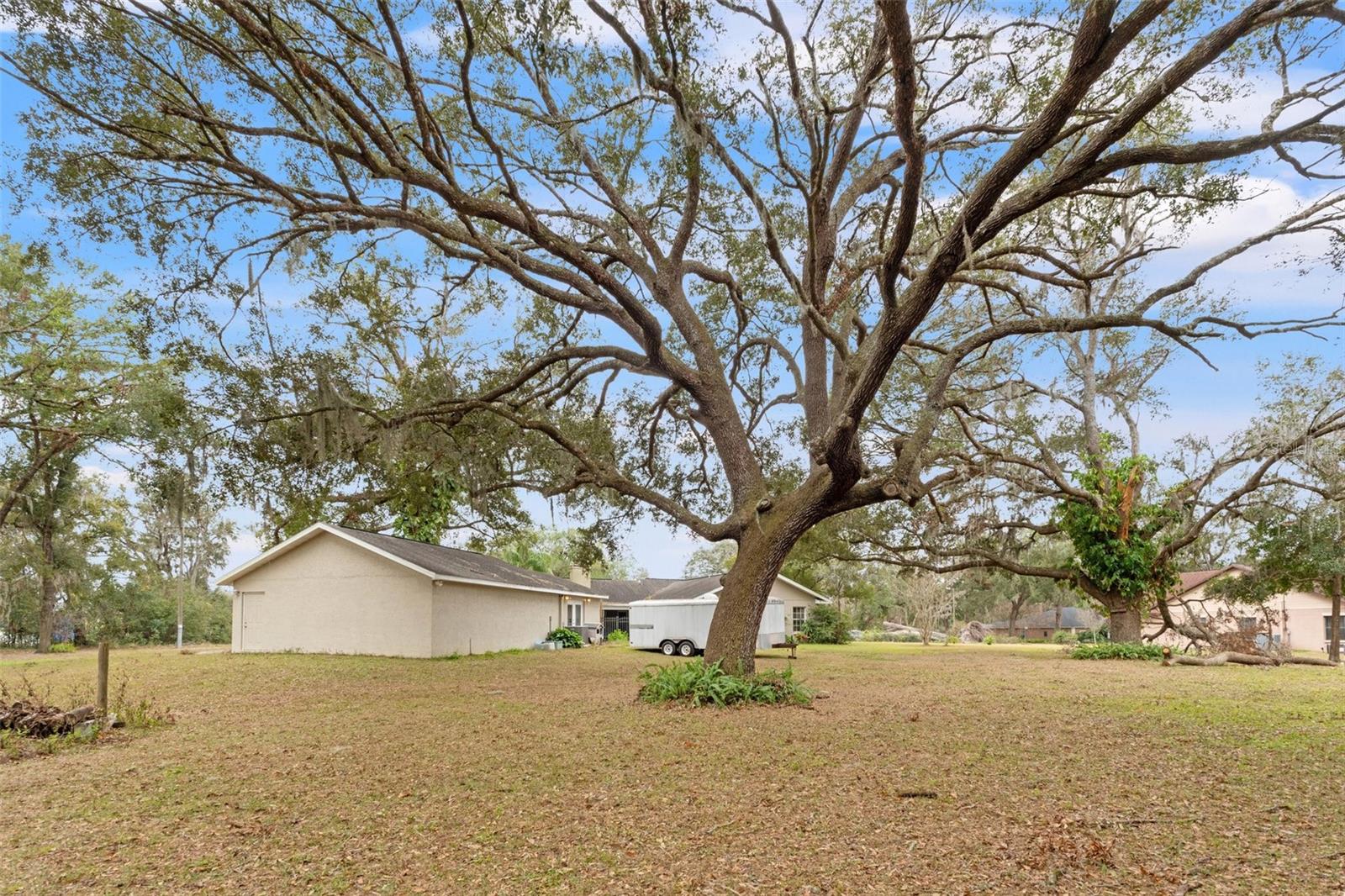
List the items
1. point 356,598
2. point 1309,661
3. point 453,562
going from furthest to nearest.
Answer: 1. point 453,562
2. point 356,598
3. point 1309,661

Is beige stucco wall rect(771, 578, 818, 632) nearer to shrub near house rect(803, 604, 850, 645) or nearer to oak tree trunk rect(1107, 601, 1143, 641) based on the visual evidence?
shrub near house rect(803, 604, 850, 645)

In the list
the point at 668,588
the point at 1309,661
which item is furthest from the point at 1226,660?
the point at 668,588

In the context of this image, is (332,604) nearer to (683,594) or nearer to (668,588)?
(683,594)

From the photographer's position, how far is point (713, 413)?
1119 cm

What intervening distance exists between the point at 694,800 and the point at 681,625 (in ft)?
59.9

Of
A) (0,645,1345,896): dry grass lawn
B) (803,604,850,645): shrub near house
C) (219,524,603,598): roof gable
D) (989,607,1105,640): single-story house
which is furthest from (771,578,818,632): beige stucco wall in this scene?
(989,607,1105,640): single-story house

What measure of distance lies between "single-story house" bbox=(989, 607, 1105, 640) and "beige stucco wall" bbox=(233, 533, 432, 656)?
46.0 m

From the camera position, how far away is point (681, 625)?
904 inches

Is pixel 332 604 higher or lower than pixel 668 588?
higher

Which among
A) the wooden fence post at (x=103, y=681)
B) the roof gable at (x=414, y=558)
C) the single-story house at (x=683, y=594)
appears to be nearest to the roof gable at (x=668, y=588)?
the single-story house at (x=683, y=594)

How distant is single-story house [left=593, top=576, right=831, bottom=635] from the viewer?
86.0 feet

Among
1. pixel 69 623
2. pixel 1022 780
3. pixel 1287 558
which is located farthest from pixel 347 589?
pixel 1287 558

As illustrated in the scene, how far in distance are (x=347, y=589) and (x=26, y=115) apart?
12853 millimetres

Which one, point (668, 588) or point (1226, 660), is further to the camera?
point (668, 588)
